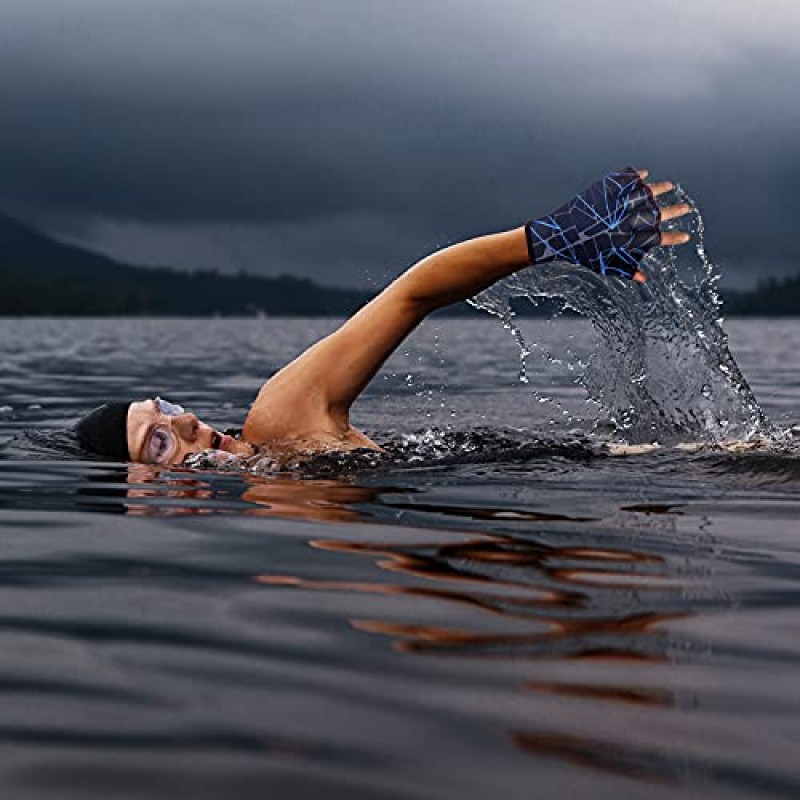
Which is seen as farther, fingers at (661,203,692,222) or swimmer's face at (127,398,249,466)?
swimmer's face at (127,398,249,466)

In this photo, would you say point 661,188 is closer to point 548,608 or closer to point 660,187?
point 660,187

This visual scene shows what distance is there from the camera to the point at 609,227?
6.24 m

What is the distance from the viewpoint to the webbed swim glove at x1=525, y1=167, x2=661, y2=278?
6.21m

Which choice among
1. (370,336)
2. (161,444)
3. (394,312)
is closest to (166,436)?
(161,444)

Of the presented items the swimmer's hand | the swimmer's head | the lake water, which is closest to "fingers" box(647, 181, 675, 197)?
the swimmer's hand

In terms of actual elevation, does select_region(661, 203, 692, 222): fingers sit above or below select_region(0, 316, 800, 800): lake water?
above

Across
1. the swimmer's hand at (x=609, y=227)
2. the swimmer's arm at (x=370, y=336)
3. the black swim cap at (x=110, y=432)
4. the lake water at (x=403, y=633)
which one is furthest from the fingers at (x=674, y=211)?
the black swim cap at (x=110, y=432)

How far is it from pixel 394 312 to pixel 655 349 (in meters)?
2.23

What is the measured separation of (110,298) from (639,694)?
486 ft

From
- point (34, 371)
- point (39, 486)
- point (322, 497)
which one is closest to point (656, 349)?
point (322, 497)

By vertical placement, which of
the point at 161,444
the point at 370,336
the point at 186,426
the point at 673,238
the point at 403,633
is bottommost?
the point at 403,633

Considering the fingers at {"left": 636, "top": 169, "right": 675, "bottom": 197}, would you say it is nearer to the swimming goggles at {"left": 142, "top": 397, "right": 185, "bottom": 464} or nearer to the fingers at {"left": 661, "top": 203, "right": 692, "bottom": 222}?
the fingers at {"left": 661, "top": 203, "right": 692, "bottom": 222}

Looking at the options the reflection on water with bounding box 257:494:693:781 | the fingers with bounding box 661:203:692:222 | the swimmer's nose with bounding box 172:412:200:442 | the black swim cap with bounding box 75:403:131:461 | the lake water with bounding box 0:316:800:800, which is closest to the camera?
the lake water with bounding box 0:316:800:800

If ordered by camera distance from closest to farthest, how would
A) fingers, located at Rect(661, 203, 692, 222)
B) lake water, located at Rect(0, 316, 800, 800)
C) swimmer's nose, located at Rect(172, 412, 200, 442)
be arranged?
lake water, located at Rect(0, 316, 800, 800) → fingers, located at Rect(661, 203, 692, 222) → swimmer's nose, located at Rect(172, 412, 200, 442)
